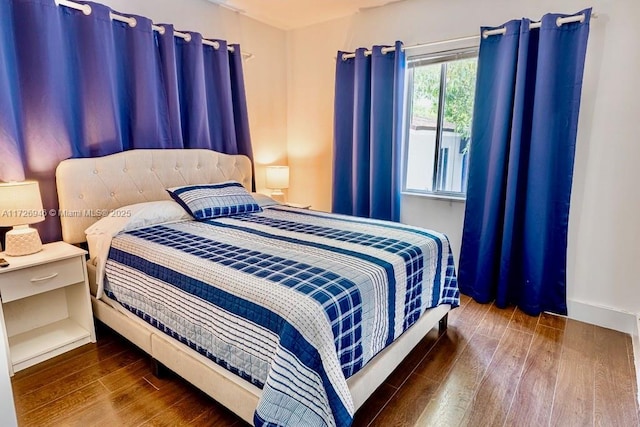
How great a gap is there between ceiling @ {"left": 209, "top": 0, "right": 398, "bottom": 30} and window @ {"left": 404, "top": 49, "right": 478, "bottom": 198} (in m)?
0.76

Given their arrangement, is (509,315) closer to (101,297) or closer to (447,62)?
(447,62)

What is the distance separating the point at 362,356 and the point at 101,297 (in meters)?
1.66

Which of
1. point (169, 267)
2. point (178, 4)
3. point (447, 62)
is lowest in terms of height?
point (169, 267)

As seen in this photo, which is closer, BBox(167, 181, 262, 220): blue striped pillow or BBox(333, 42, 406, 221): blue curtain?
BBox(167, 181, 262, 220): blue striped pillow

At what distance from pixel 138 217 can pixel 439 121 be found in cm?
252

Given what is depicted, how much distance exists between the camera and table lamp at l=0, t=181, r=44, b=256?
192 centimetres

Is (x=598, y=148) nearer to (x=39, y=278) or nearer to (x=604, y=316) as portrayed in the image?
(x=604, y=316)

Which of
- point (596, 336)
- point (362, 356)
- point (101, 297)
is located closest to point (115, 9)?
point (101, 297)

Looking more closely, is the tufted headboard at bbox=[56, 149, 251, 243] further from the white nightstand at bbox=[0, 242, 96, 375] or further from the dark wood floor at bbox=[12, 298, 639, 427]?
the dark wood floor at bbox=[12, 298, 639, 427]

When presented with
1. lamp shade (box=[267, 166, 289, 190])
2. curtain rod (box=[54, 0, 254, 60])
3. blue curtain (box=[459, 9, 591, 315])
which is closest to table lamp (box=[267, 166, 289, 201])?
lamp shade (box=[267, 166, 289, 190])

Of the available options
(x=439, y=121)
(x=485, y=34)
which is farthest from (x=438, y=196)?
(x=485, y=34)

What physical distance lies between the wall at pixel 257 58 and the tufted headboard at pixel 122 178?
742 millimetres

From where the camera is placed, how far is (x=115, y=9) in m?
2.58

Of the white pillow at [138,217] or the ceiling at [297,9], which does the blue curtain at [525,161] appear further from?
the white pillow at [138,217]
